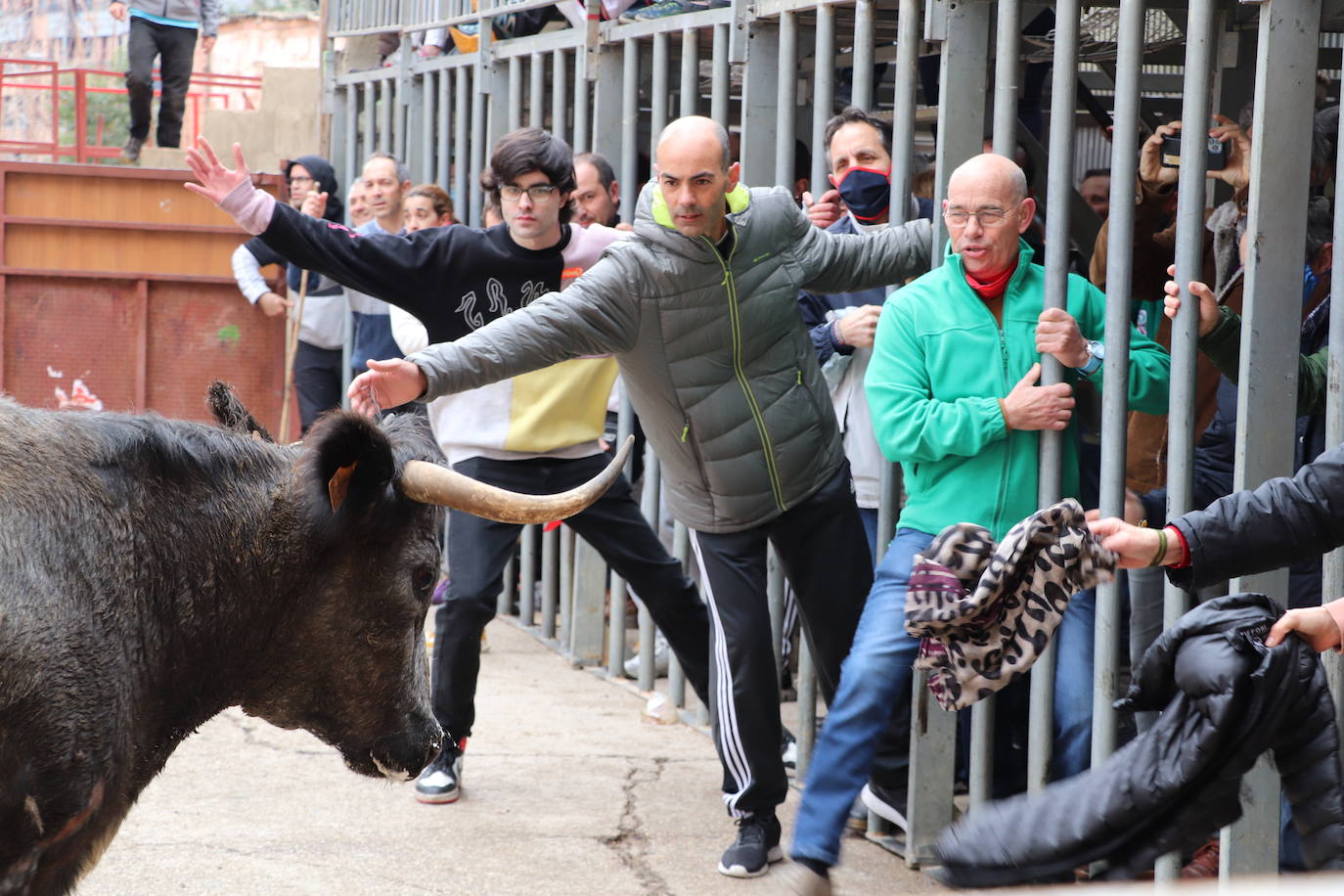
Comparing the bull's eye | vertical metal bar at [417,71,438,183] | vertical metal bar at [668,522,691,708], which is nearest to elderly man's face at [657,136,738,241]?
the bull's eye

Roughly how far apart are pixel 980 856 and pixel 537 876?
6.75 ft

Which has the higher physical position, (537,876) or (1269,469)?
(1269,469)

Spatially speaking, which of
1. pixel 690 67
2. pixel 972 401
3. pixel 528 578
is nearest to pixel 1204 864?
pixel 972 401

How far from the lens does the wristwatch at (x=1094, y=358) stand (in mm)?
4504

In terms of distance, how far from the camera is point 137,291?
1156 cm

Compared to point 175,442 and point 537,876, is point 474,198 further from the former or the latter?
point 175,442

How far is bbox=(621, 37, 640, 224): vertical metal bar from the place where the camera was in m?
7.30

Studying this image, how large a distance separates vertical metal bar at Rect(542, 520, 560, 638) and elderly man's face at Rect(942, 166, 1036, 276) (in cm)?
359

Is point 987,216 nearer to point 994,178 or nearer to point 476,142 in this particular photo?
point 994,178

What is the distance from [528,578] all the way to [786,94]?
3.29 metres

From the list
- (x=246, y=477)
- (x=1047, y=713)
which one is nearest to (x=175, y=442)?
(x=246, y=477)

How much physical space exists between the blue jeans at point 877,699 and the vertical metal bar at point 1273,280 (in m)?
0.59

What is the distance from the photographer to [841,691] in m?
4.41

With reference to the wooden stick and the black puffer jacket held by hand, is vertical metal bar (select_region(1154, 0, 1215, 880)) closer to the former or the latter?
the black puffer jacket held by hand
